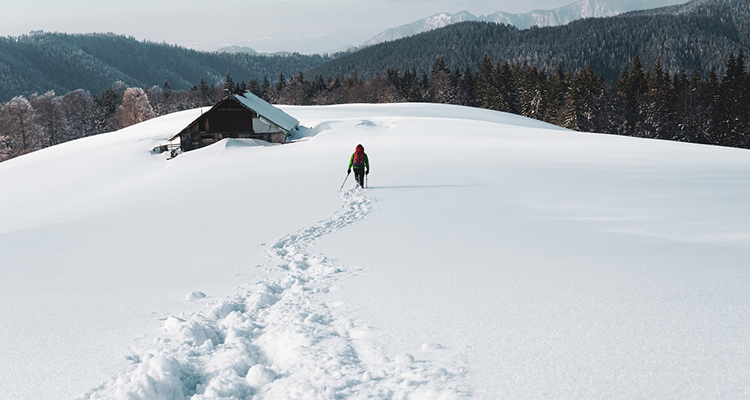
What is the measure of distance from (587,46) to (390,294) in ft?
598

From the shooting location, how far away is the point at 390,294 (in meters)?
5.76

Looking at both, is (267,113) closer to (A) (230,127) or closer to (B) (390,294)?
(A) (230,127)

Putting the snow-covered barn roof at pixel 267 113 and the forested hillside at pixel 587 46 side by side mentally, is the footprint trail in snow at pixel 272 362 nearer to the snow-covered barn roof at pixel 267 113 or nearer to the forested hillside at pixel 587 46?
the snow-covered barn roof at pixel 267 113

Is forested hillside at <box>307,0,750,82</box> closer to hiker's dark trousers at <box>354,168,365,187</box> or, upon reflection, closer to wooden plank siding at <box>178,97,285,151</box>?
wooden plank siding at <box>178,97,285,151</box>

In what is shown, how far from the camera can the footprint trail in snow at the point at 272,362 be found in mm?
3723

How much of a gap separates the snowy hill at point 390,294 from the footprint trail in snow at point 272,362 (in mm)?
20

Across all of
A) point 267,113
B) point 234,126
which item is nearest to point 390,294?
point 234,126

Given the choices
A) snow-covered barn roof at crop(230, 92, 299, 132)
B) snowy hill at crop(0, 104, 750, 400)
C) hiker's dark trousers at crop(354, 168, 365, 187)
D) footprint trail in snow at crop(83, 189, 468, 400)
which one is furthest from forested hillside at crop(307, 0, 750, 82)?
footprint trail in snow at crop(83, 189, 468, 400)

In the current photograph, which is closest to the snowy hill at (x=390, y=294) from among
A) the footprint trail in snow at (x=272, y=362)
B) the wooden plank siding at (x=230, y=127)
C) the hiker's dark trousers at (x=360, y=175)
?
the footprint trail in snow at (x=272, y=362)

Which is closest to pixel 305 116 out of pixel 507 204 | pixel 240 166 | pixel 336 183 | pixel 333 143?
pixel 333 143

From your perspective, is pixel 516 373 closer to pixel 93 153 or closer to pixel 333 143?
pixel 333 143

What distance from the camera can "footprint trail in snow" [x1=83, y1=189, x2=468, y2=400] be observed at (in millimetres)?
3723

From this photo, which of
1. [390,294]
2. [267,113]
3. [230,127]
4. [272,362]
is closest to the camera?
[272,362]

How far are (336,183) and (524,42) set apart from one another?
584ft
